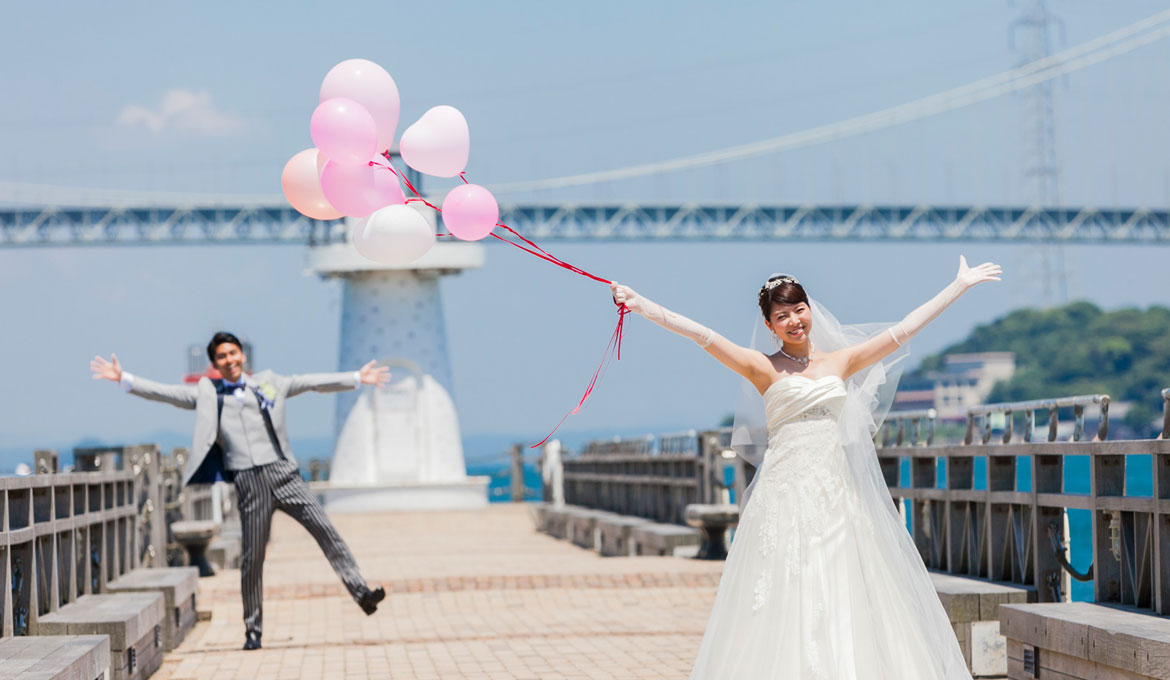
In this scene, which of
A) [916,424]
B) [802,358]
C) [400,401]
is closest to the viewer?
[802,358]

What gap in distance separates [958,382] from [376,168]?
104 m

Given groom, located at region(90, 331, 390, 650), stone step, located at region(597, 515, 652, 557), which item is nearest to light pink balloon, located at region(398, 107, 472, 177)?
groom, located at region(90, 331, 390, 650)

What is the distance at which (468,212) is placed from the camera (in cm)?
603

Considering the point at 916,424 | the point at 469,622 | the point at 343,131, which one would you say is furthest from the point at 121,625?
the point at 916,424

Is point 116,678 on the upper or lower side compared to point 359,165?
lower

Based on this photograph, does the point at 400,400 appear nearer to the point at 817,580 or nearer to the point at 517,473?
the point at 517,473

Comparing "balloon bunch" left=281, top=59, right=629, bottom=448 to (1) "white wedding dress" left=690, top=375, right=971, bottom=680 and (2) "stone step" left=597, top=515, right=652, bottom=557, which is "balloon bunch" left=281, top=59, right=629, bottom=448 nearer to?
(1) "white wedding dress" left=690, top=375, right=971, bottom=680

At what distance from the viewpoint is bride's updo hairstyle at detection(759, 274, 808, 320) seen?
5.28 m

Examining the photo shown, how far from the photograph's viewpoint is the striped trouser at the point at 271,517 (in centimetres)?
779

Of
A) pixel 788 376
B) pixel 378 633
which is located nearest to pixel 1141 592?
pixel 788 376

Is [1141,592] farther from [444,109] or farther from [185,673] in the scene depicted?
[185,673]

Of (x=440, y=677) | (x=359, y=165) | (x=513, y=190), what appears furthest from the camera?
(x=513, y=190)

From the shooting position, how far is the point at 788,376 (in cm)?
529

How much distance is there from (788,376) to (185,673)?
3.48m
